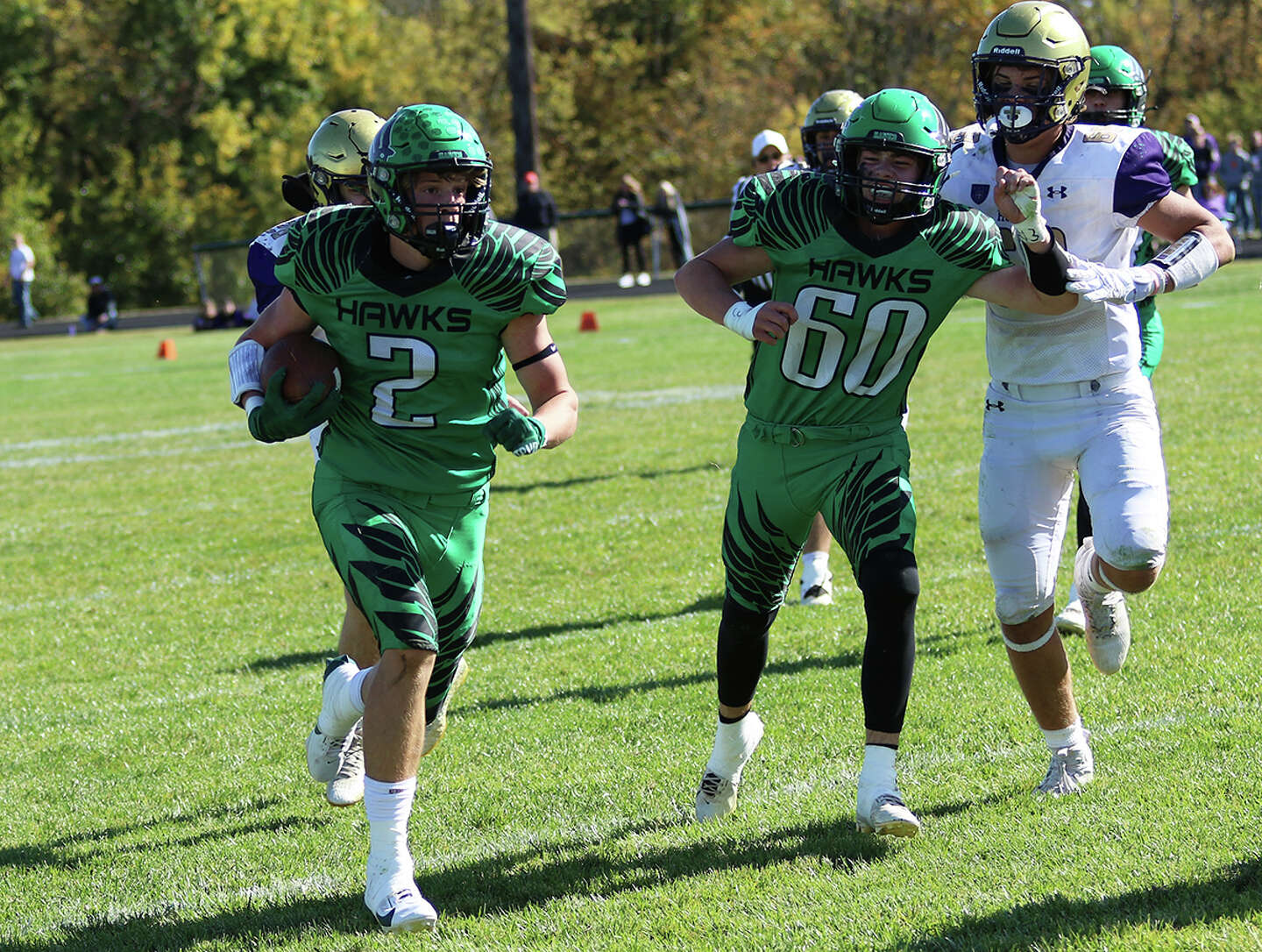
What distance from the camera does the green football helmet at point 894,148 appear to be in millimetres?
3672

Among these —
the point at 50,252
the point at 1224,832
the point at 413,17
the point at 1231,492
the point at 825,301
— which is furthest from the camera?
the point at 413,17

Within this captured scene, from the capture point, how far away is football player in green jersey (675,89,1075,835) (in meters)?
3.69

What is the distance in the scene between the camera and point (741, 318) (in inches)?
149

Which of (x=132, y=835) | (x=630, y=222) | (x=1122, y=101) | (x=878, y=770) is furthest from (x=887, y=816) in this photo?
(x=630, y=222)

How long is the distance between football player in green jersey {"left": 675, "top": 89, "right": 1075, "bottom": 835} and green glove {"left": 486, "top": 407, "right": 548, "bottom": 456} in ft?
1.97

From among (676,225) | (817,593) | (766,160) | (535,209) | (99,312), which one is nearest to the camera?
(817,593)

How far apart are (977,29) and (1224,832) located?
1412 inches

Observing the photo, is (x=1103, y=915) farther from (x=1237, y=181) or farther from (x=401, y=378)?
(x=1237, y=181)

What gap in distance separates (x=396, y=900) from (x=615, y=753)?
1.30 m

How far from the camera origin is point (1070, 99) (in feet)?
13.1

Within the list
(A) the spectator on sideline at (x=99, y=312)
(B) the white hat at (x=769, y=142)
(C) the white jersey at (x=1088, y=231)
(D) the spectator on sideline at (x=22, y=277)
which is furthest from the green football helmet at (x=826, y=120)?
(D) the spectator on sideline at (x=22, y=277)

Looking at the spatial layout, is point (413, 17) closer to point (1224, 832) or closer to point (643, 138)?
point (643, 138)

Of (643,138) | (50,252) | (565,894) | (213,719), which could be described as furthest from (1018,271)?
(643,138)

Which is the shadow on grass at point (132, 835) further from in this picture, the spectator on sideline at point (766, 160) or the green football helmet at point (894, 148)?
the spectator on sideline at point (766, 160)
